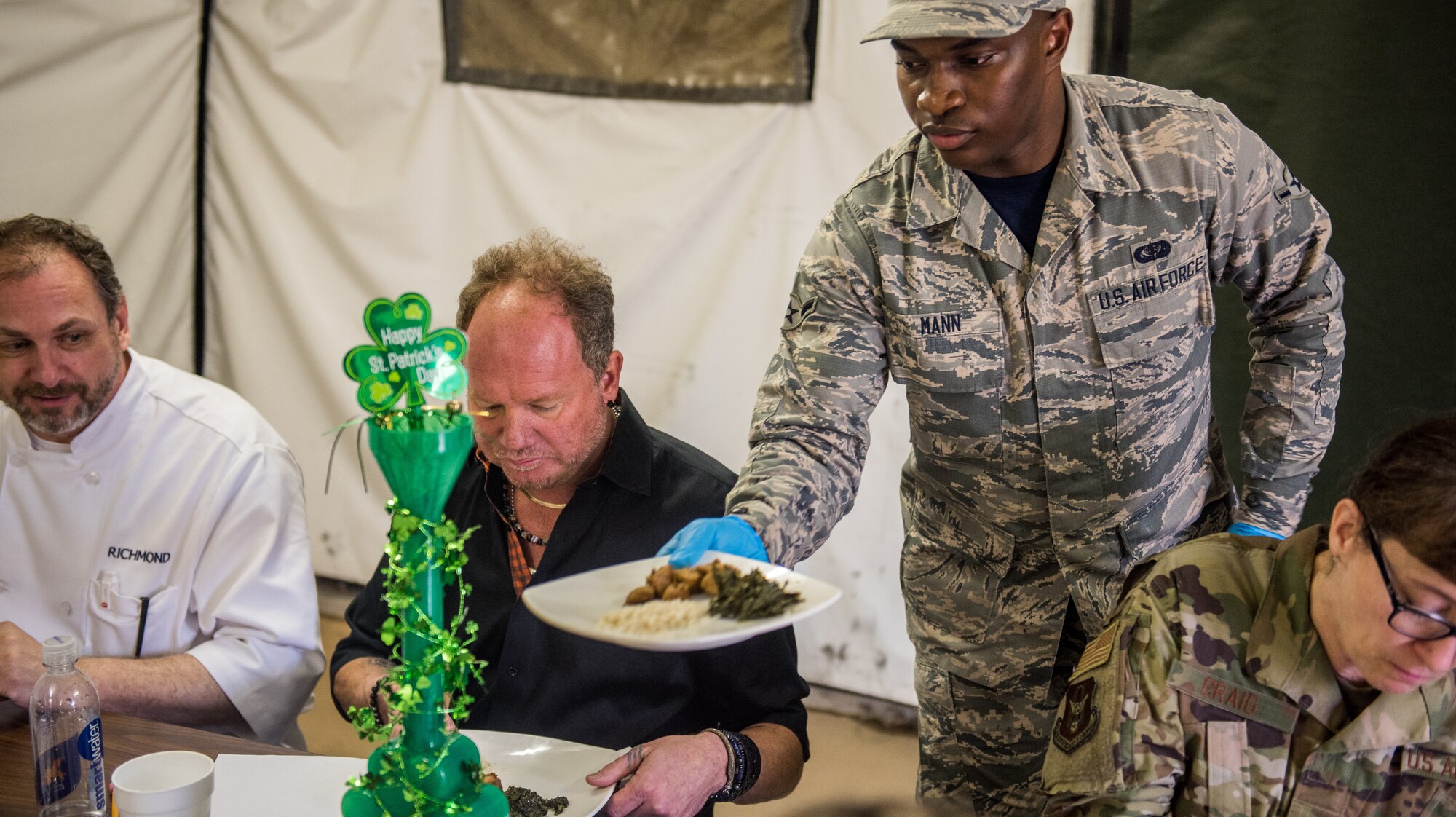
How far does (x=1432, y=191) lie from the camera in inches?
102

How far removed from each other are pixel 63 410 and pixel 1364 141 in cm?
280

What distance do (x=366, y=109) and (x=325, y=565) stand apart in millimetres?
1662

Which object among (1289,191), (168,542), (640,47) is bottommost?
(168,542)

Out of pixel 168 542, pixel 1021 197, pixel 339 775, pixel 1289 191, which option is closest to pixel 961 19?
pixel 1021 197

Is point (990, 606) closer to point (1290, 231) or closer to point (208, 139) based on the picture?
point (1290, 231)

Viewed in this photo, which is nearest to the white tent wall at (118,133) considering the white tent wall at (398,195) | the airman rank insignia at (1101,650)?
the white tent wall at (398,195)

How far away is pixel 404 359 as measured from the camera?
1116 millimetres

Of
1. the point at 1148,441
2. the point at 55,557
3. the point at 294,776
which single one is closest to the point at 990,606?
the point at 1148,441

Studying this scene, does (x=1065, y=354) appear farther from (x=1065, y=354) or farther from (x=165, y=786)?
(x=165, y=786)

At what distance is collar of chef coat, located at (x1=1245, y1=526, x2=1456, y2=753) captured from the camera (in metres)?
1.33

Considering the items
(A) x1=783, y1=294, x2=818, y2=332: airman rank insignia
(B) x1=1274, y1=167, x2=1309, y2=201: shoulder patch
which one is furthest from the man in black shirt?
(B) x1=1274, y1=167, x2=1309, y2=201: shoulder patch

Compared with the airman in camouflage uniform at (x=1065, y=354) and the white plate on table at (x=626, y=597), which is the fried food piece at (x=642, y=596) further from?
the airman in camouflage uniform at (x=1065, y=354)

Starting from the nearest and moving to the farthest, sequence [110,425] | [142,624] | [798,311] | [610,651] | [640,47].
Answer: [610,651] < [798,311] < [142,624] < [110,425] < [640,47]

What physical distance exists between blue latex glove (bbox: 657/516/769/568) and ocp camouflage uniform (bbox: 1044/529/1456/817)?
46cm
